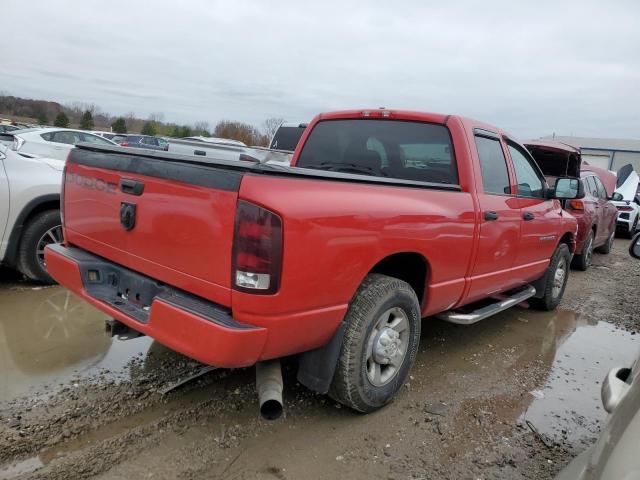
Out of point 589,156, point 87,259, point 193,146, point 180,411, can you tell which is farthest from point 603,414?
point 589,156

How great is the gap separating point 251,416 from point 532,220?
10.4 ft

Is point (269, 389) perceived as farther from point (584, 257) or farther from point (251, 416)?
point (584, 257)

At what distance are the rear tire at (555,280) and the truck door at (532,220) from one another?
0.25 metres

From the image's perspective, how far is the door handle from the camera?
3.74 metres

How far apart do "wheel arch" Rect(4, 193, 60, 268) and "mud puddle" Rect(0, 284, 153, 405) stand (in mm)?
395

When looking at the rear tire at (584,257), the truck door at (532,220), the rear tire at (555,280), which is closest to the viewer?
the truck door at (532,220)

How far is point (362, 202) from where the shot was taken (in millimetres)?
2674

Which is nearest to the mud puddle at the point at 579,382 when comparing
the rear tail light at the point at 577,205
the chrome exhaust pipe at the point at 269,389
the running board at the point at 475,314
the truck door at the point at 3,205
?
the running board at the point at 475,314

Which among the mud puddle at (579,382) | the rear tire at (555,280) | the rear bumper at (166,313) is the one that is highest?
the rear bumper at (166,313)

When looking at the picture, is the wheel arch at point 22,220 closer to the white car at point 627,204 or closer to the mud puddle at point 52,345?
the mud puddle at point 52,345

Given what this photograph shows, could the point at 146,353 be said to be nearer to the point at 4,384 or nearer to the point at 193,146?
the point at 4,384

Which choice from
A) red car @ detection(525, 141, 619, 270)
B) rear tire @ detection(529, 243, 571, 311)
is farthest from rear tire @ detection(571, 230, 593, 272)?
rear tire @ detection(529, 243, 571, 311)

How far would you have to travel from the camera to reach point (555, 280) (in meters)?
5.81

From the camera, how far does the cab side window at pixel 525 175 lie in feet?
15.1
